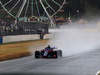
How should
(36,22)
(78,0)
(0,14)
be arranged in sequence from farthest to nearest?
(78,0) < (0,14) < (36,22)

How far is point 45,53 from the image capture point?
71.5ft

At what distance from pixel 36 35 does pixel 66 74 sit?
37.7 metres

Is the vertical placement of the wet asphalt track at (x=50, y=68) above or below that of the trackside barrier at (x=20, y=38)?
above

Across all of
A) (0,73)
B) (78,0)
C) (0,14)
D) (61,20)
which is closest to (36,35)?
(0,73)

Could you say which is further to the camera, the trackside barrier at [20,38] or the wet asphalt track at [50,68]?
the trackside barrier at [20,38]

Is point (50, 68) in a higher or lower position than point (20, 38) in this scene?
higher

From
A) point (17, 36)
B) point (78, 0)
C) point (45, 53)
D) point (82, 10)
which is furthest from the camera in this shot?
point (78, 0)

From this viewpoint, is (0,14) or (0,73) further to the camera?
(0,14)

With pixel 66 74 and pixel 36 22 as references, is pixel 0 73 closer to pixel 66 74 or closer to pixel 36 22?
pixel 66 74

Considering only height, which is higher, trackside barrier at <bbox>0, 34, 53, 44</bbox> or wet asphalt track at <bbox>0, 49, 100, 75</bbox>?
wet asphalt track at <bbox>0, 49, 100, 75</bbox>

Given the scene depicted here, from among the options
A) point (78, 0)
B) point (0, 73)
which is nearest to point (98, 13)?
point (78, 0)

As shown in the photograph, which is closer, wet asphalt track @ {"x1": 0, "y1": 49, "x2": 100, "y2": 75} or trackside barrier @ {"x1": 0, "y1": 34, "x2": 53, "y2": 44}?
wet asphalt track @ {"x1": 0, "y1": 49, "x2": 100, "y2": 75}

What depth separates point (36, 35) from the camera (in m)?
51.9

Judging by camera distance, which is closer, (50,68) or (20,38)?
(50,68)
